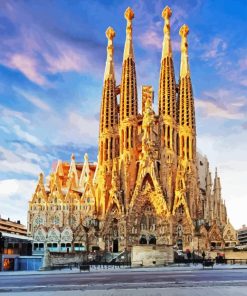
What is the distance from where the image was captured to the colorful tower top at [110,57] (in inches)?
5276

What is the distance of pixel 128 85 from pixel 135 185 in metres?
26.0

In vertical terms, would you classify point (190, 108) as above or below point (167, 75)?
below

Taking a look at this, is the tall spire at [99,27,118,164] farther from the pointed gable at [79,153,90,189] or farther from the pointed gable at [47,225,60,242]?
the pointed gable at [47,225,60,242]

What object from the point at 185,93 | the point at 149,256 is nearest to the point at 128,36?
the point at 185,93

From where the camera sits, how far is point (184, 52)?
134 m

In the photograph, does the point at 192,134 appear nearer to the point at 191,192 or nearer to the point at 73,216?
the point at 191,192

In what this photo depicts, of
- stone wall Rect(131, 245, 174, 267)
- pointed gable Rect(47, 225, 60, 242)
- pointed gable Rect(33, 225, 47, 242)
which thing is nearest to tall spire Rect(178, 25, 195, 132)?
pointed gable Rect(47, 225, 60, 242)

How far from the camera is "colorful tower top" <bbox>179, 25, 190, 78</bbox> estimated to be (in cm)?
13238

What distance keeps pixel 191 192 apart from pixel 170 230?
11.6m

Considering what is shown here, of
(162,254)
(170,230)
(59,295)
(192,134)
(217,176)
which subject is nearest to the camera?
(59,295)

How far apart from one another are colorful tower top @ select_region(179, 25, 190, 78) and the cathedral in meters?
0.26

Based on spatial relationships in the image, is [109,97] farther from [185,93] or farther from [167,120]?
[185,93]

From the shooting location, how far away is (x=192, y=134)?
416ft

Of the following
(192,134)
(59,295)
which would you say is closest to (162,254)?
(59,295)
